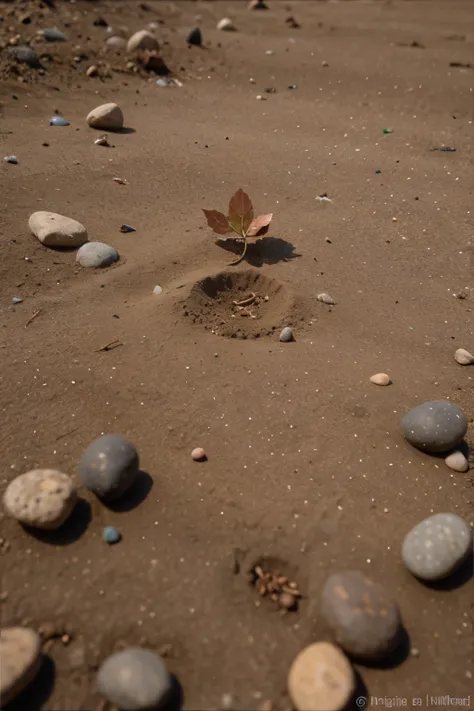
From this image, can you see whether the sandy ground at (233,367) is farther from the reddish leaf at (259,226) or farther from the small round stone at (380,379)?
the reddish leaf at (259,226)

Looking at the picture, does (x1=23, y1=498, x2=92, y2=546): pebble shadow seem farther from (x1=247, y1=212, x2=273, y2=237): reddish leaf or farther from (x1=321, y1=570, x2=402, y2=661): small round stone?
(x1=247, y1=212, x2=273, y2=237): reddish leaf

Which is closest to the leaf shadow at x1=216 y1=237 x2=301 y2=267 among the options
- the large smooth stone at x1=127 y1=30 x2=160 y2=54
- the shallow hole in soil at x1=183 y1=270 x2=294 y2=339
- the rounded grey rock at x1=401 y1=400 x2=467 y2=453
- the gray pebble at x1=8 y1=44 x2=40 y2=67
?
the shallow hole in soil at x1=183 y1=270 x2=294 y2=339

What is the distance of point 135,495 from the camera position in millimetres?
2178

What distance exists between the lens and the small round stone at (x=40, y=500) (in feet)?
6.46

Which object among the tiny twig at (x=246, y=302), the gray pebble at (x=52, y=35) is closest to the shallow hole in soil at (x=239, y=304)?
A: the tiny twig at (x=246, y=302)

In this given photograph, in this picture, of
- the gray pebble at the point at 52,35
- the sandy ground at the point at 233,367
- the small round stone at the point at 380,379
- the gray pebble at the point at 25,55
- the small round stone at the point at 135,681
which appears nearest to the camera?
the small round stone at the point at 135,681

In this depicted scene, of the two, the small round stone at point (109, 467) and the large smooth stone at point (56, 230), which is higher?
the large smooth stone at point (56, 230)

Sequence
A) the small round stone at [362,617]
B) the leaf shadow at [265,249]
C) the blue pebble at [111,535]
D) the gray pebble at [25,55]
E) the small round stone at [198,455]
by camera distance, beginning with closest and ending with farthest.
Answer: the small round stone at [362,617] → the blue pebble at [111,535] → the small round stone at [198,455] → the leaf shadow at [265,249] → the gray pebble at [25,55]

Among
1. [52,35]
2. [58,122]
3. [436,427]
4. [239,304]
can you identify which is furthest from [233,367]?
[52,35]

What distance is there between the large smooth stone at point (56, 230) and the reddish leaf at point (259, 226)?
0.94 meters

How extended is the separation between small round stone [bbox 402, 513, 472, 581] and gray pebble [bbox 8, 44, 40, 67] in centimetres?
505

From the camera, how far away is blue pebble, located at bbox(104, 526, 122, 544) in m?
2.04

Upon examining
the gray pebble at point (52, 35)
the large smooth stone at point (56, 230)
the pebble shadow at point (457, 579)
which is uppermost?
the gray pebble at point (52, 35)

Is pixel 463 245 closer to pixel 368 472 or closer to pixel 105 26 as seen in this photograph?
pixel 368 472
